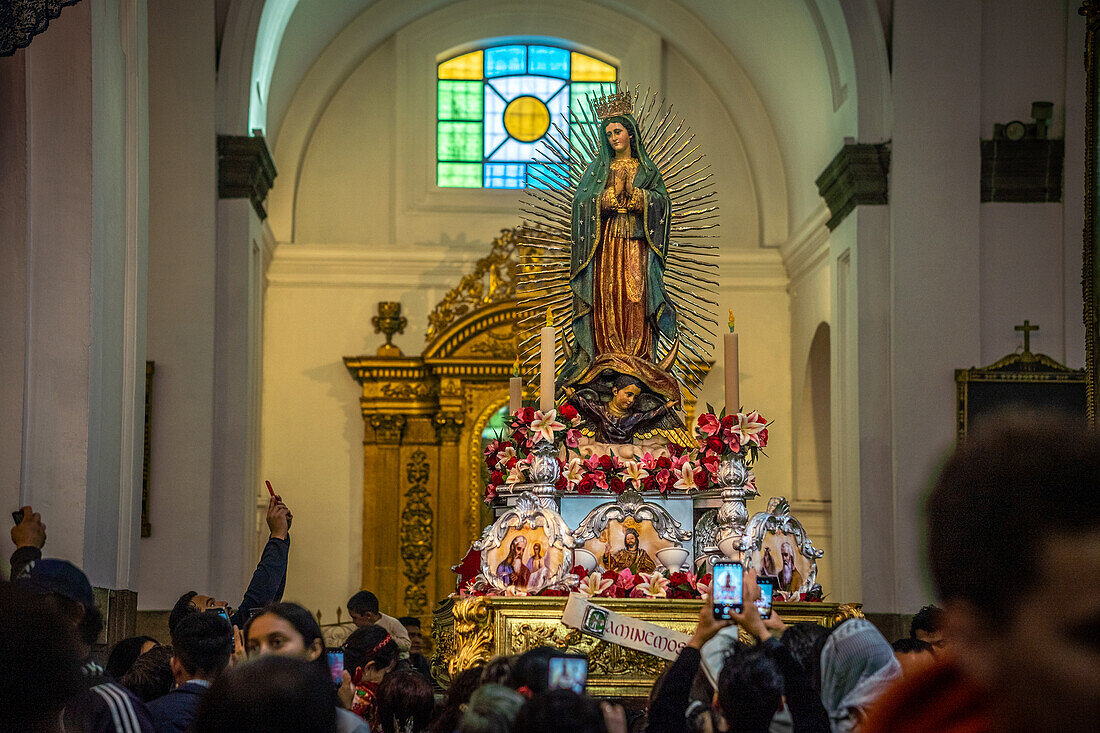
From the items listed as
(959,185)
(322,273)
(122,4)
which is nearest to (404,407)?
(322,273)

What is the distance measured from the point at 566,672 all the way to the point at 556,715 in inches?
44.3

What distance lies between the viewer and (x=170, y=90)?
1266 cm

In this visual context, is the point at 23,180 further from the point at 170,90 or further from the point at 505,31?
the point at 505,31

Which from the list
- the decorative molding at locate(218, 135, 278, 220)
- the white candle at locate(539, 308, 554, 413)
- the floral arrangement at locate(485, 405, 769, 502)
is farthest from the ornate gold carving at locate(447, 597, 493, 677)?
the decorative molding at locate(218, 135, 278, 220)

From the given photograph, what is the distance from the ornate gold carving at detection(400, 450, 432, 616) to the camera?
15805 mm

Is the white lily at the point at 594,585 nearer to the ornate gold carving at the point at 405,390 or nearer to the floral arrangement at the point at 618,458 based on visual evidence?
the floral arrangement at the point at 618,458

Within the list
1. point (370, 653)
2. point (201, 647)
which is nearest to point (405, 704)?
point (201, 647)

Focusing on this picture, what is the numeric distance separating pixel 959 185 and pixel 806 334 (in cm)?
402

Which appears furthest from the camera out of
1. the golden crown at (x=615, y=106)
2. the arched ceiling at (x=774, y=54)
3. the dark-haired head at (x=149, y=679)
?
the arched ceiling at (x=774, y=54)

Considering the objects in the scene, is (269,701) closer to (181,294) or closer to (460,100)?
(181,294)

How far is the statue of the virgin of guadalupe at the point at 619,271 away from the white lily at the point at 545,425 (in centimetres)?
79

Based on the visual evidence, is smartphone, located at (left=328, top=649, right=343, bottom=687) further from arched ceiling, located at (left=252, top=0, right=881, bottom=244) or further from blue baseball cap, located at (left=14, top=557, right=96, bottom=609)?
arched ceiling, located at (left=252, top=0, right=881, bottom=244)

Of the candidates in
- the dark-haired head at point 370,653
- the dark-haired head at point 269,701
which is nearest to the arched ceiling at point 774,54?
the dark-haired head at point 370,653

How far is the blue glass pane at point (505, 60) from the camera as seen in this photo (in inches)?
694
